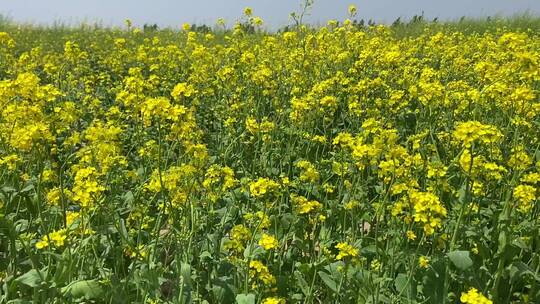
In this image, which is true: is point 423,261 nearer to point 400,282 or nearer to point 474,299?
point 400,282

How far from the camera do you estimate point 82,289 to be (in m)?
2.45

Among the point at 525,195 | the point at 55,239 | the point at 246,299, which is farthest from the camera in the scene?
the point at 525,195

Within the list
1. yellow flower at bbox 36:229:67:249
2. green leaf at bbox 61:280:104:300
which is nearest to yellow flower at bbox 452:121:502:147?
green leaf at bbox 61:280:104:300

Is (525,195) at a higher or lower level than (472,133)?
lower

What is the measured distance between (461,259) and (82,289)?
1.70 m

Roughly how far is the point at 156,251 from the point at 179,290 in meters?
0.33

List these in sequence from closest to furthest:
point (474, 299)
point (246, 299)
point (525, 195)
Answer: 1. point (474, 299)
2. point (246, 299)
3. point (525, 195)

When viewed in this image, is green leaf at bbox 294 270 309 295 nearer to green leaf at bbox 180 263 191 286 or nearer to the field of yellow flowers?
the field of yellow flowers

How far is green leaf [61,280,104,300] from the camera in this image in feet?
8.02

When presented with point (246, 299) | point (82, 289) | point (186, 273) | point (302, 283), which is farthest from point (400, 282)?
point (82, 289)

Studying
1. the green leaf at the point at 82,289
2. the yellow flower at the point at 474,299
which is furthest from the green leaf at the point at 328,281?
the green leaf at the point at 82,289

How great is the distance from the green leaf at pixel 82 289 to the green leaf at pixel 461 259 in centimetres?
161

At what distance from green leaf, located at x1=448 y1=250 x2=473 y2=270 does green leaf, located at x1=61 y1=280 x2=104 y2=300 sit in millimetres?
1610

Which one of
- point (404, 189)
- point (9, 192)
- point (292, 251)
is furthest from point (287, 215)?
point (9, 192)
